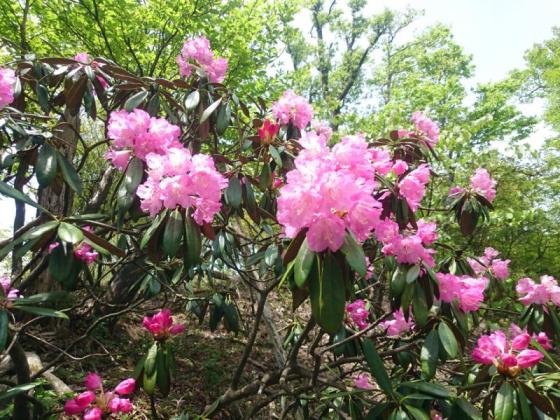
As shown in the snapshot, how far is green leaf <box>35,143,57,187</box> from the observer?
1258 millimetres

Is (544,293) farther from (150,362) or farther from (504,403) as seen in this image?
(150,362)

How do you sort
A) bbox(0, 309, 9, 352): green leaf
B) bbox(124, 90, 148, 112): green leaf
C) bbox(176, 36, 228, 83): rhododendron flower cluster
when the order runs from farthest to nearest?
1. bbox(176, 36, 228, 83): rhododendron flower cluster
2. bbox(124, 90, 148, 112): green leaf
3. bbox(0, 309, 9, 352): green leaf

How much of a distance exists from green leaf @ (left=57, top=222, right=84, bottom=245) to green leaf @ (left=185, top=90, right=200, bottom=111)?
0.90 metres

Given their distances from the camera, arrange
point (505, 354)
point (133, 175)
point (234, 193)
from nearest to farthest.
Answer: point (505, 354), point (133, 175), point (234, 193)

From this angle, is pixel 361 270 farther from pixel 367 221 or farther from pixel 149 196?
pixel 149 196

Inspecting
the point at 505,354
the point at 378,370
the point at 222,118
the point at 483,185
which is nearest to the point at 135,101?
the point at 222,118

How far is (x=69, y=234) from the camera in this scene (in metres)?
1.01

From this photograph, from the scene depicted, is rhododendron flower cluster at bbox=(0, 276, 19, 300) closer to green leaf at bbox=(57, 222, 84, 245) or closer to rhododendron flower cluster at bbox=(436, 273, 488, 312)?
green leaf at bbox=(57, 222, 84, 245)

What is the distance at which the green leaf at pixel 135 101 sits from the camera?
1.61 meters

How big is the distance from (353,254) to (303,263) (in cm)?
10

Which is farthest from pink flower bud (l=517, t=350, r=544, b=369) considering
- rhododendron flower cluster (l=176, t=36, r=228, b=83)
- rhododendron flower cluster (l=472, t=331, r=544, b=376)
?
rhododendron flower cluster (l=176, t=36, r=228, b=83)

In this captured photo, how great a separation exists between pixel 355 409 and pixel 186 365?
1.85 m

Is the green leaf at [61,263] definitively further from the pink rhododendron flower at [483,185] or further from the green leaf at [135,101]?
the pink rhododendron flower at [483,185]

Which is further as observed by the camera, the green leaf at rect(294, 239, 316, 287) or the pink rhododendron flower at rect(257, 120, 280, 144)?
the pink rhododendron flower at rect(257, 120, 280, 144)
